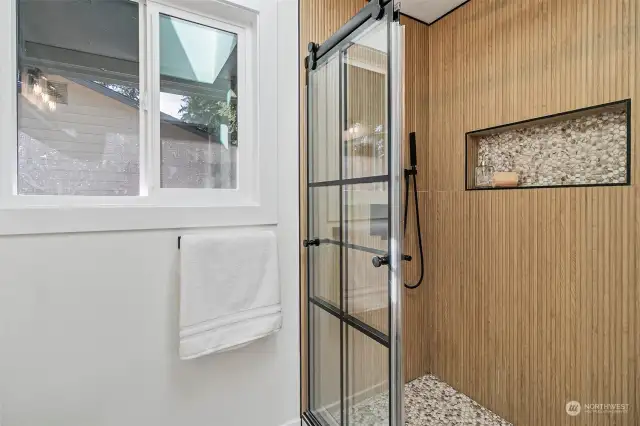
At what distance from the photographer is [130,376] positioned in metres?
1.27

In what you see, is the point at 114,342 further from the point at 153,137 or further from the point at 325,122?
the point at 325,122

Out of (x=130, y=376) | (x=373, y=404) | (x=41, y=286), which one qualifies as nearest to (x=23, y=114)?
(x=41, y=286)

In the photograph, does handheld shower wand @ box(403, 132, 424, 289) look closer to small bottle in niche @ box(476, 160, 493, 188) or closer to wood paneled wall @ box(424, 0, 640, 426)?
wood paneled wall @ box(424, 0, 640, 426)

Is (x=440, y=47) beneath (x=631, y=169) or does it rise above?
above

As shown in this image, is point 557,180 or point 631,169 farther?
point 557,180

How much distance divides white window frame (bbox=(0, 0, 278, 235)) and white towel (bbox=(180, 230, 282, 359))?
0.36ft

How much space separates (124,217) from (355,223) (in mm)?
948

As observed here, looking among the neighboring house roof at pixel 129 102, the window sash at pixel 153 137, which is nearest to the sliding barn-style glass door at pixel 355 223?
the window sash at pixel 153 137

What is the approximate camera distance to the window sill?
110cm

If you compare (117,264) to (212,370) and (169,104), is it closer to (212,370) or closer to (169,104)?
(212,370)

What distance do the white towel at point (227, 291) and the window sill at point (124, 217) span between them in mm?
76

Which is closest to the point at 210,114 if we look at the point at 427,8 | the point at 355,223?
the point at 355,223

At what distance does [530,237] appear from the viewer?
163 centimetres

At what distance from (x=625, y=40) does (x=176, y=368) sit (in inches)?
92.7
